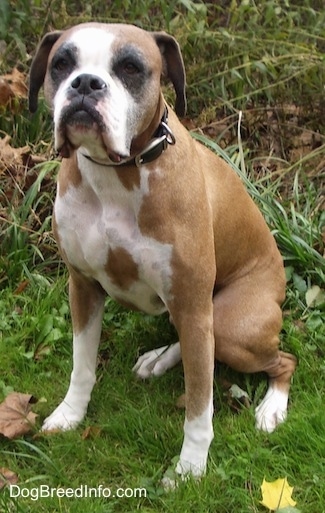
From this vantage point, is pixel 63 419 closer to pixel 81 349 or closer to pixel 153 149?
pixel 81 349

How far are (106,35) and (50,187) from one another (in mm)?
1822

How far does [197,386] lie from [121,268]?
474 millimetres

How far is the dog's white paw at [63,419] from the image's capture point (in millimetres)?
3014

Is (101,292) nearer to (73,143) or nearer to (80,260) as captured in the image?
(80,260)

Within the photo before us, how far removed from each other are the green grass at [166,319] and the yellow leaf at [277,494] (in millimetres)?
40

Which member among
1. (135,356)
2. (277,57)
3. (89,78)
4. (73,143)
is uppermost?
(89,78)

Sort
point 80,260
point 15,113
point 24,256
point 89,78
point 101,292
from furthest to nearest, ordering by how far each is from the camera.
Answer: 1. point 15,113
2. point 24,256
3. point 101,292
4. point 80,260
5. point 89,78

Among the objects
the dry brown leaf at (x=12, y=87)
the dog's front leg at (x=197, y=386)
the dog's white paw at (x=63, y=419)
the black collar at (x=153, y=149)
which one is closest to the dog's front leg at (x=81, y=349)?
the dog's white paw at (x=63, y=419)

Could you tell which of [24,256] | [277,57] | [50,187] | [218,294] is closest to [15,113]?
[50,187]

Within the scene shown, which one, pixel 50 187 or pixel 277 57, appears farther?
pixel 277 57

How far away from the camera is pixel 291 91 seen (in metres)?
4.59

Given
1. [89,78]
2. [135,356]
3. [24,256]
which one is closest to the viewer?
[89,78]

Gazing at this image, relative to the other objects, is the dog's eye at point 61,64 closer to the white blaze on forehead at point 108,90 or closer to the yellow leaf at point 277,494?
the white blaze on forehead at point 108,90

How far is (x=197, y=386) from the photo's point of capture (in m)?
2.70
